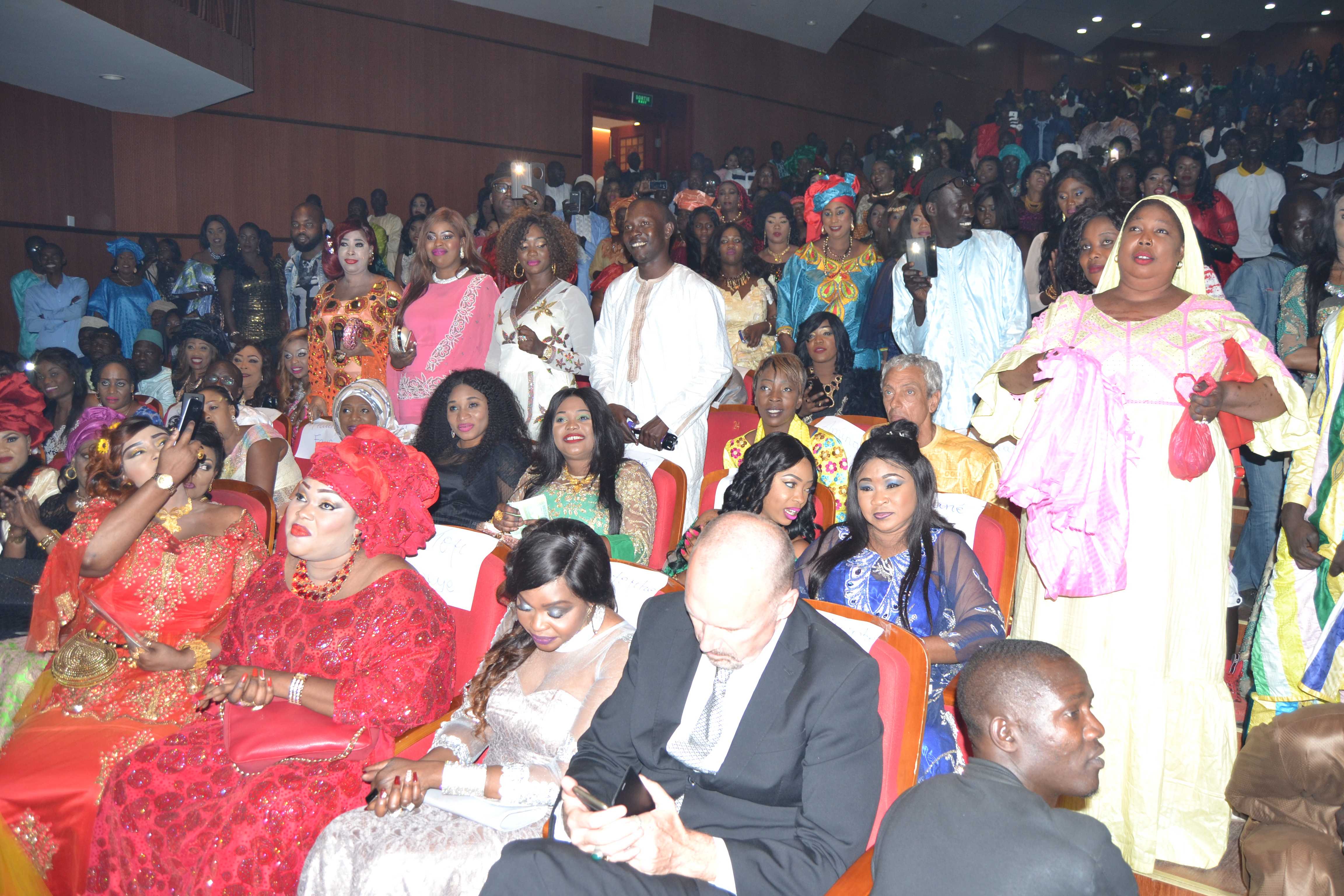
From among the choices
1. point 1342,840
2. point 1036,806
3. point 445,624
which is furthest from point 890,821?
point 445,624

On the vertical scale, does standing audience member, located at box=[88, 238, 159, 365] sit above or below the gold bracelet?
above

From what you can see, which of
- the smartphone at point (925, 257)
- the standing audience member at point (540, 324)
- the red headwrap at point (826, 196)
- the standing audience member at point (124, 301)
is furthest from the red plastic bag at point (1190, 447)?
the standing audience member at point (124, 301)

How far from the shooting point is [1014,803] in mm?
1515

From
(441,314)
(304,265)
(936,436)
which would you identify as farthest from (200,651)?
(304,265)

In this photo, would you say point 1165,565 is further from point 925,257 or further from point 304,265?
point 304,265

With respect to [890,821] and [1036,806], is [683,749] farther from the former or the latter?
[1036,806]

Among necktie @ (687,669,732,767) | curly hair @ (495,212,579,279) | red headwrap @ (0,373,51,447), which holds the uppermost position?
curly hair @ (495,212,579,279)

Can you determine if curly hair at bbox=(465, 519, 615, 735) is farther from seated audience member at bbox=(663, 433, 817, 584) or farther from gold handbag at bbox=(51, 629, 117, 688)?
→ gold handbag at bbox=(51, 629, 117, 688)

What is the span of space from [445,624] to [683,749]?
2.96 feet

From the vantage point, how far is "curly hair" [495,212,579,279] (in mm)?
4797

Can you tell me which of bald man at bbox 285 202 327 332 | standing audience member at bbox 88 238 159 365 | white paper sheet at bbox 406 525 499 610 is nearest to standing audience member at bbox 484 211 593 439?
white paper sheet at bbox 406 525 499 610

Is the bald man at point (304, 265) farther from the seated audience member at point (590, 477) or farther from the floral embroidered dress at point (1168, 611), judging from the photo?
the floral embroidered dress at point (1168, 611)

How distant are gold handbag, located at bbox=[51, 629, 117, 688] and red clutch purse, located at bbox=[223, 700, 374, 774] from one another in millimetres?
702

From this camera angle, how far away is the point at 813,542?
3.25 meters
